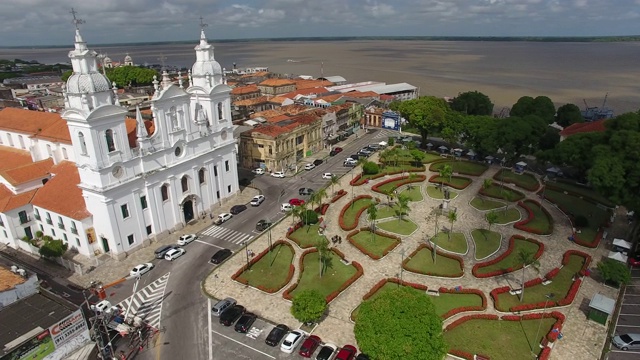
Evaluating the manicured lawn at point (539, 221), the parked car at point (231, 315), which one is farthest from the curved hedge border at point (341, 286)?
the manicured lawn at point (539, 221)

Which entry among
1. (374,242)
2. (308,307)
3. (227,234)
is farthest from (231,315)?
(374,242)

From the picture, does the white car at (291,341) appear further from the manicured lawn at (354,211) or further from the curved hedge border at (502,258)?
the manicured lawn at (354,211)

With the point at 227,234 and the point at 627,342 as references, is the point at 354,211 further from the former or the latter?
the point at 627,342

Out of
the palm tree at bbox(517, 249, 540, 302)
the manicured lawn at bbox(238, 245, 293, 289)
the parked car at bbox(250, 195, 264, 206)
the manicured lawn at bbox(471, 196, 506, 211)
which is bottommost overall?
the manicured lawn at bbox(238, 245, 293, 289)

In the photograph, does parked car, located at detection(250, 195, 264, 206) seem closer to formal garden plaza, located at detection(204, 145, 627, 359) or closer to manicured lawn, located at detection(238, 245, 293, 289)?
formal garden plaza, located at detection(204, 145, 627, 359)

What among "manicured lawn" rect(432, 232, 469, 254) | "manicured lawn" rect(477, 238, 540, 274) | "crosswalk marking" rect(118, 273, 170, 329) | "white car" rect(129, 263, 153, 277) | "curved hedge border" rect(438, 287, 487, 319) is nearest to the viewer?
"curved hedge border" rect(438, 287, 487, 319)

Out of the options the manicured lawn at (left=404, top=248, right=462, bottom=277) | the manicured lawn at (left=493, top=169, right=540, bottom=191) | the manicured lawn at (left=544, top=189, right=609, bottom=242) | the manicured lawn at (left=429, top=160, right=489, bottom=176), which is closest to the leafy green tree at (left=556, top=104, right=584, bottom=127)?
the manicured lawn at (left=493, top=169, right=540, bottom=191)
